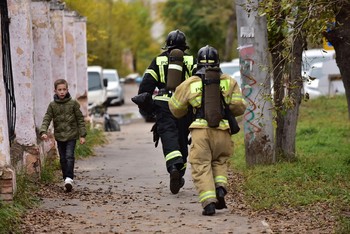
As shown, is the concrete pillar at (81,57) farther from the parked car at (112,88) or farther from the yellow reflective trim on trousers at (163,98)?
the parked car at (112,88)

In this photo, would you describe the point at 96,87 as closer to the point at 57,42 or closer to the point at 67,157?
the point at 57,42

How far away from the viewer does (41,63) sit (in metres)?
15.0

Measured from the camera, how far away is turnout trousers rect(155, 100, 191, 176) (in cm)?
1128

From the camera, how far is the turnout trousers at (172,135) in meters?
11.3

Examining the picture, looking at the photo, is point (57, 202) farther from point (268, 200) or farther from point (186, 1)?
point (186, 1)

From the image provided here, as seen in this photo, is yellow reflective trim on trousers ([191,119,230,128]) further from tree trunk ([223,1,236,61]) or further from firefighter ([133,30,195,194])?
tree trunk ([223,1,236,61])

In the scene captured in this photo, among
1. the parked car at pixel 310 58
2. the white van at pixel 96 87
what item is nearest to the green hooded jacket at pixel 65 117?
the parked car at pixel 310 58

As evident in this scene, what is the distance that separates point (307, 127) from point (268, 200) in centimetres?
991

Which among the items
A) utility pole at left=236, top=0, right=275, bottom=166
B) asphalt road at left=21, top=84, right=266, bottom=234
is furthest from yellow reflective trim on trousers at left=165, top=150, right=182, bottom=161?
utility pole at left=236, top=0, right=275, bottom=166

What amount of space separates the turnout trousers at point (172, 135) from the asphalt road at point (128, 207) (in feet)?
1.62

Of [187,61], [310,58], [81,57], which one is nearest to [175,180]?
[187,61]

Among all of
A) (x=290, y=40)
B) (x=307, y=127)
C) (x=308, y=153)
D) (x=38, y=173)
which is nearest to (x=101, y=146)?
(x=307, y=127)

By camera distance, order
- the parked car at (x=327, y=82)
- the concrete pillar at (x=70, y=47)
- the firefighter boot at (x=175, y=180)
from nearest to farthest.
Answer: the firefighter boot at (x=175, y=180), the concrete pillar at (x=70, y=47), the parked car at (x=327, y=82)

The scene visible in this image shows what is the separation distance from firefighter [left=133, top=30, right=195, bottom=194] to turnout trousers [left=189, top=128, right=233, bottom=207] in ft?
3.69
